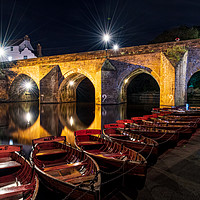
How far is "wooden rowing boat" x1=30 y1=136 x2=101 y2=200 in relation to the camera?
8.93 ft

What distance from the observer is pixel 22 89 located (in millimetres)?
30219

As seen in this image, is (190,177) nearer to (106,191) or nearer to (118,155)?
(118,155)

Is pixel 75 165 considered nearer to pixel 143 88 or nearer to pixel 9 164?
pixel 9 164

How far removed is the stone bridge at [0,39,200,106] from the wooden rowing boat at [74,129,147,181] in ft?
41.9

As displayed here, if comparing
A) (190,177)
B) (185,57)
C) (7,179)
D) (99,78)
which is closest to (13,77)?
(99,78)

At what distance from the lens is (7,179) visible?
3.61 meters

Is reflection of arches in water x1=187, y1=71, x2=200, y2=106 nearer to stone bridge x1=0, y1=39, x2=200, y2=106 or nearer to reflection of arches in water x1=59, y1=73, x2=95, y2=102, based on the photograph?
stone bridge x1=0, y1=39, x2=200, y2=106

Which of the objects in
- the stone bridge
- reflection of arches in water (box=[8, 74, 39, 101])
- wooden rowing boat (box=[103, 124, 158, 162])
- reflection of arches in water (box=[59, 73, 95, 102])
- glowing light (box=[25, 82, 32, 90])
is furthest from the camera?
glowing light (box=[25, 82, 32, 90])

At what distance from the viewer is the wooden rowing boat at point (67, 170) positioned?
272 centimetres

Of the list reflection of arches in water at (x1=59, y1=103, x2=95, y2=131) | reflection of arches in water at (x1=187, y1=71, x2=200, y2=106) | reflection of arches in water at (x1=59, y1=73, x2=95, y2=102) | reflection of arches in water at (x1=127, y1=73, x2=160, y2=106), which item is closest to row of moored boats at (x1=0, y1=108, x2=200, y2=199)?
reflection of arches in water at (x1=59, y1=103, x2=95, y2=131)

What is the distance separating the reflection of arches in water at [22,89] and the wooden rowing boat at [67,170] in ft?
84.8

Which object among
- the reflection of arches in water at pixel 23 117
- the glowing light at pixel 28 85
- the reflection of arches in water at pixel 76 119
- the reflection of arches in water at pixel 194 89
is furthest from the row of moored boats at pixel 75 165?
the glowing light at pixel 28 85

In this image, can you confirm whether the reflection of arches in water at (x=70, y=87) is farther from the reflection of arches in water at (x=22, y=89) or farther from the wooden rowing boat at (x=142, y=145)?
the wooden rowing boat at (x=142, y=145)

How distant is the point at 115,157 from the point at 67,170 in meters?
1.32
